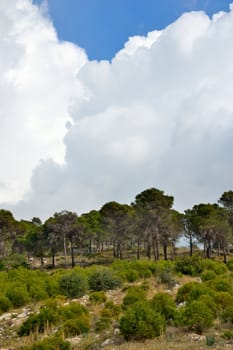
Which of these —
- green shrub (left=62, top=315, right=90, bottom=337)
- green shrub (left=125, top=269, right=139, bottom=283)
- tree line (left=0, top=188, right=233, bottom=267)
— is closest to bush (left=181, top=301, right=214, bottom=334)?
green shrub (left=62, top=315, right=90, bottom=337)

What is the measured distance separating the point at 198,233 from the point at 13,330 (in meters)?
42.4

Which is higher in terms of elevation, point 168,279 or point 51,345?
point 168,279

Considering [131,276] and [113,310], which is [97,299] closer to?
[113,310]

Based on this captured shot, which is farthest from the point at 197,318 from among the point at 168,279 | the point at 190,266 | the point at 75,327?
the point at 190,266

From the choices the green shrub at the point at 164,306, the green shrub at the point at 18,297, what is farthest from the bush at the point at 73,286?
the green shrub at the point at 164,306

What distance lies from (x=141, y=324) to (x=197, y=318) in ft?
5.28

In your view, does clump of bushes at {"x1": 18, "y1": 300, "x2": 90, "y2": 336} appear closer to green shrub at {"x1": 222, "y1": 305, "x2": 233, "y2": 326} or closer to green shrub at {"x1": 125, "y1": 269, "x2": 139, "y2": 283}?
green shrub at {"x1": 222, "y1": 305, "x2": 233, "y2": 326}

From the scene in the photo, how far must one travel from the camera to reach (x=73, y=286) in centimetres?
1923

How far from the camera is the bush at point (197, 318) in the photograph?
10492mm

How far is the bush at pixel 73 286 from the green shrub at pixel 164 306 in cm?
673

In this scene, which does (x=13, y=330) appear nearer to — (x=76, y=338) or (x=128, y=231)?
(x=76, y=338)

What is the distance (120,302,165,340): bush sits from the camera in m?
10.1

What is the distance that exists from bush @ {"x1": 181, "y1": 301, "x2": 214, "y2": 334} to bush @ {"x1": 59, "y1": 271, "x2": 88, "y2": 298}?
895cm

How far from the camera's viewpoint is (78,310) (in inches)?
543
